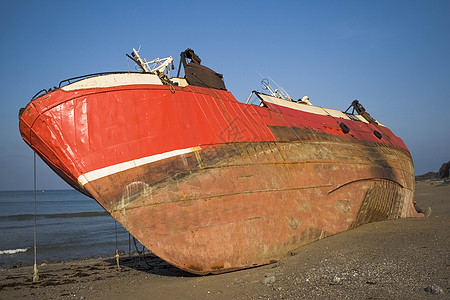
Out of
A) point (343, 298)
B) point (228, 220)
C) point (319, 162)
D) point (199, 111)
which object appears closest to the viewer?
point (343, 298)

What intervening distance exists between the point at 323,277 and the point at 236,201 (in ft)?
7.23

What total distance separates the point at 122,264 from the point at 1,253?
23.1 feet

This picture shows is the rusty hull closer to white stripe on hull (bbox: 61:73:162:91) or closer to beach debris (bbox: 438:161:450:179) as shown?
white stripe on hull (bbox: 61:73:162:91)

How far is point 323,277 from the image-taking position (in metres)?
5.77

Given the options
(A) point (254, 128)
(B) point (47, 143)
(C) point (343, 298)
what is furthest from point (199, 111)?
(C) point (343, 298)

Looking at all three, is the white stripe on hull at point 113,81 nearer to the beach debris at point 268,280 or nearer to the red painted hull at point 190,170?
the red painted hull at point 190,170

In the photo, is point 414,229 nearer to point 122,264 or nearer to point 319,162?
point 319,162

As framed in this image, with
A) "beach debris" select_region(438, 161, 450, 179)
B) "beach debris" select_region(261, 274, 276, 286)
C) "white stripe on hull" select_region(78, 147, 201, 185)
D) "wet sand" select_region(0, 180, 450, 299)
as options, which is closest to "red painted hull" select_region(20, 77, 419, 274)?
"white stripe on hull" select_region(78, 147, 201, 185)

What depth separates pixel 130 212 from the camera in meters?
6.25

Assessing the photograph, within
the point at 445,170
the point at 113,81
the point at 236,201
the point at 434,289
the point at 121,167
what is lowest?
the point at 434,289

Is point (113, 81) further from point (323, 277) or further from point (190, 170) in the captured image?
point (323, 277)

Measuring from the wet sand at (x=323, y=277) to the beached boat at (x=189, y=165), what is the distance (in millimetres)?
511

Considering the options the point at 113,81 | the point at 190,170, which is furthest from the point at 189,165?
the point at 113,81

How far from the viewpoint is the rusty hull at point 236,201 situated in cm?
631
